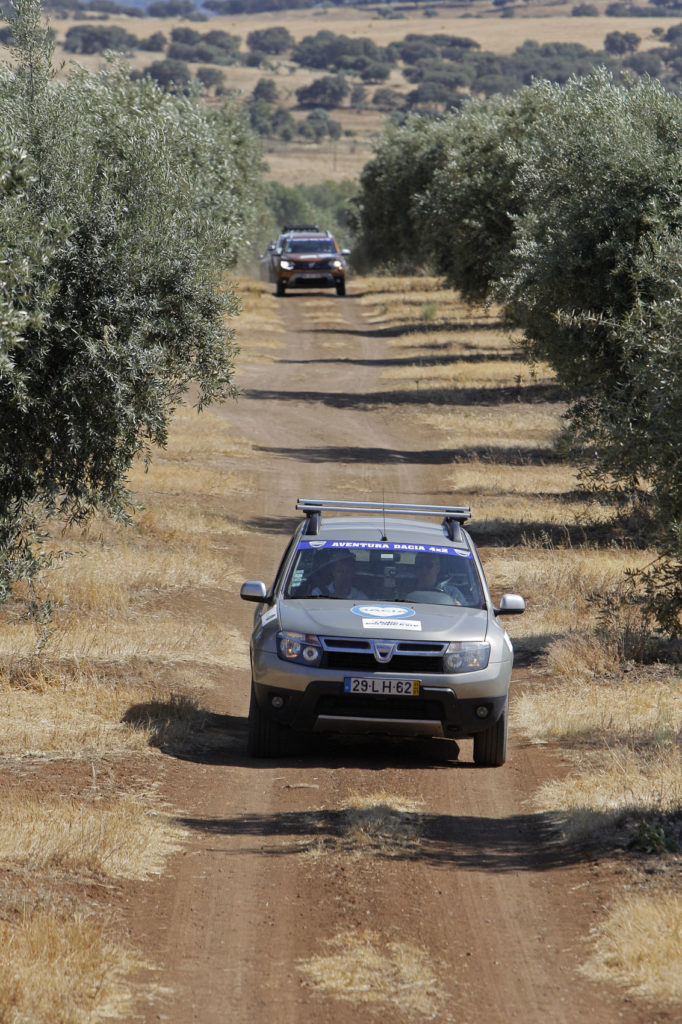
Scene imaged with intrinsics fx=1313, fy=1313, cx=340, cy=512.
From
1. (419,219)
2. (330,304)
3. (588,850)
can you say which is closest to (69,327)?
(588,850)

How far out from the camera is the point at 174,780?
8.36 meters

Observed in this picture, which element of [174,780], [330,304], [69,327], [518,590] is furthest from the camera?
[330,304]

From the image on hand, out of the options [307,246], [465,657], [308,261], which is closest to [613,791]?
[465,657]

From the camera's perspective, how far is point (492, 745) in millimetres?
8766

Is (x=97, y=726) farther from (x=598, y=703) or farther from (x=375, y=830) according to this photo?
(x=598, y=703)

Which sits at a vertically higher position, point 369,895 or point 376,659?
point 376,659

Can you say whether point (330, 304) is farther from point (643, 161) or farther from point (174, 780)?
point (174, 780)

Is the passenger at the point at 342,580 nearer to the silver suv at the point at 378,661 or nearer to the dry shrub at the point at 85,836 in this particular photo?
the silver suv at the point at 378,661

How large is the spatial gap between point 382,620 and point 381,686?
473 millimetres

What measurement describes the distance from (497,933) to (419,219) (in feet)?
117

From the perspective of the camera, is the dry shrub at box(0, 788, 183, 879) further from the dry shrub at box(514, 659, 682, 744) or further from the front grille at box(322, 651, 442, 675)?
the dry shrub at box(514, 659, 682, 744)

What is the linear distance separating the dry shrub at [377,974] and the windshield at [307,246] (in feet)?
140

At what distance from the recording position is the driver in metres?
9.25

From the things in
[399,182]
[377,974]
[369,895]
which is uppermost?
[377,974]
